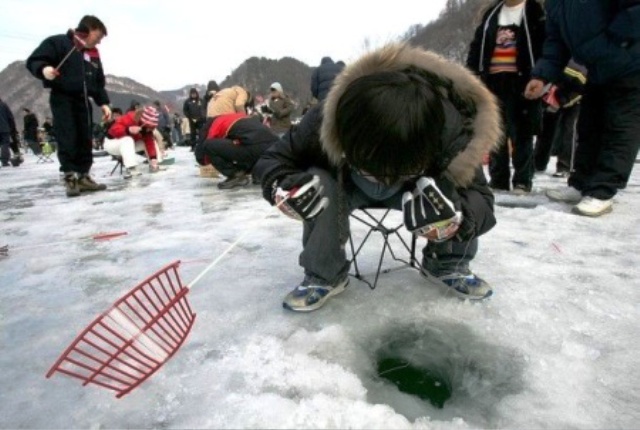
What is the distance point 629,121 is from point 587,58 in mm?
447

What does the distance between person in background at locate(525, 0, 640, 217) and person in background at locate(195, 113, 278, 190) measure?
2.44 metres

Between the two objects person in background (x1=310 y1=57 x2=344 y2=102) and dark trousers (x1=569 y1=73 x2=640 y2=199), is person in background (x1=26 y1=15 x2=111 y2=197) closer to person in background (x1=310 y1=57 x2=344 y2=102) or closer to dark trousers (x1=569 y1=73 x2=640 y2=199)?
person in background (x1=310 y1=57 x2=344 y2=102)

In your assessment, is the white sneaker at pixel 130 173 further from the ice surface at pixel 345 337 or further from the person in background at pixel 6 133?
the person in background at pixel 6 133

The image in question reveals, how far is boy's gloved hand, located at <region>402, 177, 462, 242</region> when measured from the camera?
1.25 metres

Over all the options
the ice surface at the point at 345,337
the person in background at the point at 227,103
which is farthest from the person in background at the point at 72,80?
the ice surface at the point at 345,337

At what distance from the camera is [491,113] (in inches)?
54.4

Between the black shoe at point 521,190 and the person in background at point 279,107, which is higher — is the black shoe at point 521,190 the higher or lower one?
the lower one

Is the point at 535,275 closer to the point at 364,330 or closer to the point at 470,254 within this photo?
the point at 470,254

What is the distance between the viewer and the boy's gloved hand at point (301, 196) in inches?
53.6

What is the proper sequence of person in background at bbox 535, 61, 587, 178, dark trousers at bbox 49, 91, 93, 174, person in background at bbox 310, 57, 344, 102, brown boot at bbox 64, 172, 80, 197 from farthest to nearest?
person in background at bbox 310, 57, 344, 102, brown boot at bbox 64, 172, 80, 197, dark trousers at bbox 49, 91, 93, 174, person in background at bbox 535, 61, 587, 178

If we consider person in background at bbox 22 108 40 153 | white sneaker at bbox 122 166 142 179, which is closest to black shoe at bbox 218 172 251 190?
white sneaker at bbox 122 166 142 179

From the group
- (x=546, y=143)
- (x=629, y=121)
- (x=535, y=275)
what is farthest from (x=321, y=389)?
(x=546, y=143)

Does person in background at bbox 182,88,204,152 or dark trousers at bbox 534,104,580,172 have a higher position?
person in background at bbox 182,88,204,152

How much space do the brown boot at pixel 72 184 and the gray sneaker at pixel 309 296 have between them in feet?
12.2
